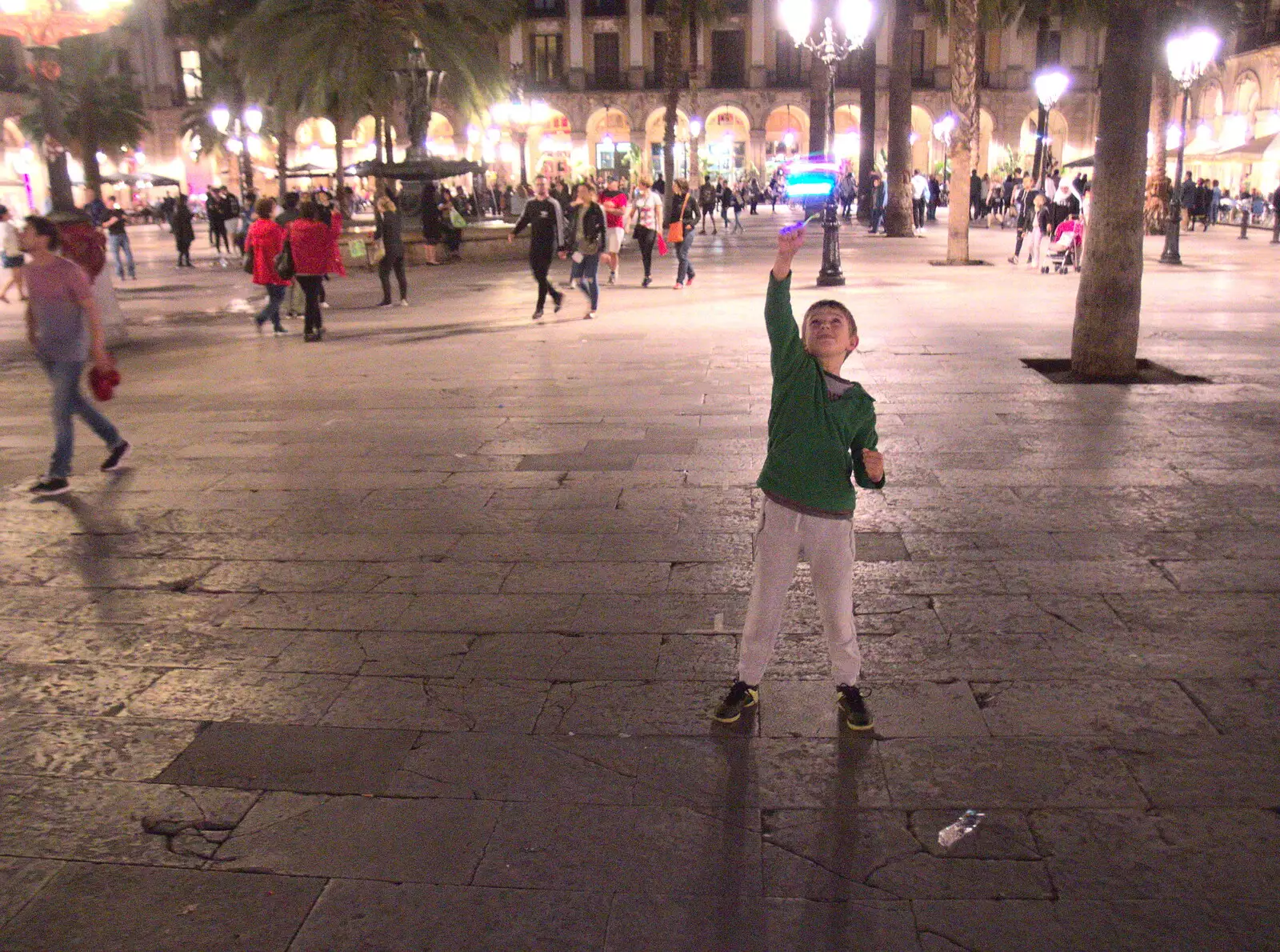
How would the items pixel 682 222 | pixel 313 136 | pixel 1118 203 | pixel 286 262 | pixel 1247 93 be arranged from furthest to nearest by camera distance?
1. pixel 313 136
2. pixel 1247 93
3. pixel 682 222
4. pixel 286 262
5. pixel 1118 203

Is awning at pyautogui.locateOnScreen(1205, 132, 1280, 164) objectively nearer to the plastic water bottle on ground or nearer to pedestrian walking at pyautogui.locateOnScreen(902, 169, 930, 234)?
pedestrian walking at pyautogui.locateOnScreen(902, 169, 930, 234)

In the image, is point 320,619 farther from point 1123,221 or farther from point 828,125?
point 828,125

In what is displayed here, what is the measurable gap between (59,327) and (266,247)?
237 inches

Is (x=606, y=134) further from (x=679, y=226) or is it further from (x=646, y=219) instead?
(x=679, y=226)

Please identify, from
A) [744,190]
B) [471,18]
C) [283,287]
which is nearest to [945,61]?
[744,190]

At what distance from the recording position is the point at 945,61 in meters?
56.0

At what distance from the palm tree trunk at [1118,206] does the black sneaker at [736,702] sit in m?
6.49

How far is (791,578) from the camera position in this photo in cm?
362

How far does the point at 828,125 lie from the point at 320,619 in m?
13.4

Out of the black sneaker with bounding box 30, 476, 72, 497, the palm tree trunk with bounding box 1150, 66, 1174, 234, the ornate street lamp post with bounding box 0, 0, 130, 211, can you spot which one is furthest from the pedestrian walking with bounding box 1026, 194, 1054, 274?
the black sneaker with bounding box 30, 476, 72, 497

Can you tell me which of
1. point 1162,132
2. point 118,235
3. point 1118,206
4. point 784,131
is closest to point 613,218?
point 118,235

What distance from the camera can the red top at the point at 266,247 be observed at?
1243cm

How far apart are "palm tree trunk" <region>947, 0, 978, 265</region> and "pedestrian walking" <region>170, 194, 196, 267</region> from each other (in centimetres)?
1463

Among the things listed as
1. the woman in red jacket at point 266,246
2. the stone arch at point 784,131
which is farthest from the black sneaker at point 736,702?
the stone arch at point 784,131
